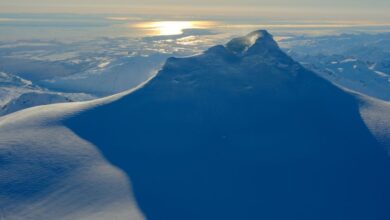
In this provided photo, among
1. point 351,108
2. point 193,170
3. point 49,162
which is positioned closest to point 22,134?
point 49,162

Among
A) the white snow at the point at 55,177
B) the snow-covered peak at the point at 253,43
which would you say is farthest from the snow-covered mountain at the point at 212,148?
the snow-covered peak at the point at 253,43

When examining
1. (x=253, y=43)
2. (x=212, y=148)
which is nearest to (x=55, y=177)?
(x=212, y=148)

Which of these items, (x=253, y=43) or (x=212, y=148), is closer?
(x=212, y=148)

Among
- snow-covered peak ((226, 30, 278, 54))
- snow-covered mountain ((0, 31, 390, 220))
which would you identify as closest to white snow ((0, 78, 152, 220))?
snow-covered mountain ((0, 31, 390, 220))

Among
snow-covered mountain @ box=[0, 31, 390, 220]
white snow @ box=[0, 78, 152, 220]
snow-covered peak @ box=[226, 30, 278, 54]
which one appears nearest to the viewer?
white snow @ box=[0, 78, 152, 220]

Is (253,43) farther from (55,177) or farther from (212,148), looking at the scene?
(55,177)

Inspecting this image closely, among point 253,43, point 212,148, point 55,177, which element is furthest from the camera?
point 253,43

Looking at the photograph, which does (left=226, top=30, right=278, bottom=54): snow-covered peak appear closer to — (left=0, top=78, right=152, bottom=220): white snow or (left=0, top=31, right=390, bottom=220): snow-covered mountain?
(left=0, top=31, right=390, bottom=220): snow-covered mountain

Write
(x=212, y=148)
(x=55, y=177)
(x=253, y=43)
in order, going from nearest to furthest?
1. (x=55, y=177)
2. (x=212, y=148)
3. (x=253, y=43)

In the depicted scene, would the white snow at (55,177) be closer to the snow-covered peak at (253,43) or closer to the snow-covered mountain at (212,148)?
the snow-covered mountain at (212,148)

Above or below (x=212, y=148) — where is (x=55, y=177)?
below
